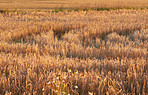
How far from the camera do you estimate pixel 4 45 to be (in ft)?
18.9

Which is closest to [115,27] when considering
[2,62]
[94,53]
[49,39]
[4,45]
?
[49,39]

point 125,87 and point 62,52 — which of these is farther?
point 62,52

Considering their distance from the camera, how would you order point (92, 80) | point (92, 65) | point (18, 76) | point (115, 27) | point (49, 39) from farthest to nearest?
point (115, 27) < point (49, 39) < point (92, 65) < point (18, 76) < point (92, 80)

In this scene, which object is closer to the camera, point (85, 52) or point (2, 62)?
point (2, 62)

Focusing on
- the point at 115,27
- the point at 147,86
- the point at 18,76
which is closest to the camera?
the point at 147,86

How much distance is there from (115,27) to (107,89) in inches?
253

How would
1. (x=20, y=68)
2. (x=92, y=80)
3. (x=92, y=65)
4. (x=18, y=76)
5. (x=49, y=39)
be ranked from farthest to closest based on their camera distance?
(x=49, y=39), (x=92, y=65), (x=20, y=68), (x=18, y=76), (x=92, y=80)

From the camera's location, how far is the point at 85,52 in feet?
16.4

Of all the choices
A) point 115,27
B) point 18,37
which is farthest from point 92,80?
point 115,27

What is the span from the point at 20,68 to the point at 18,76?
0.97 ft

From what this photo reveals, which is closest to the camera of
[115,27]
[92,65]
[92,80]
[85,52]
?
[92,80]

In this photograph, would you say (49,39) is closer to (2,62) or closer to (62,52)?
(62,52)

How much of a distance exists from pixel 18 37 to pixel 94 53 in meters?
3.98

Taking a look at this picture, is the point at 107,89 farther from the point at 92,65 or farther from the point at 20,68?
the point at 20,68
